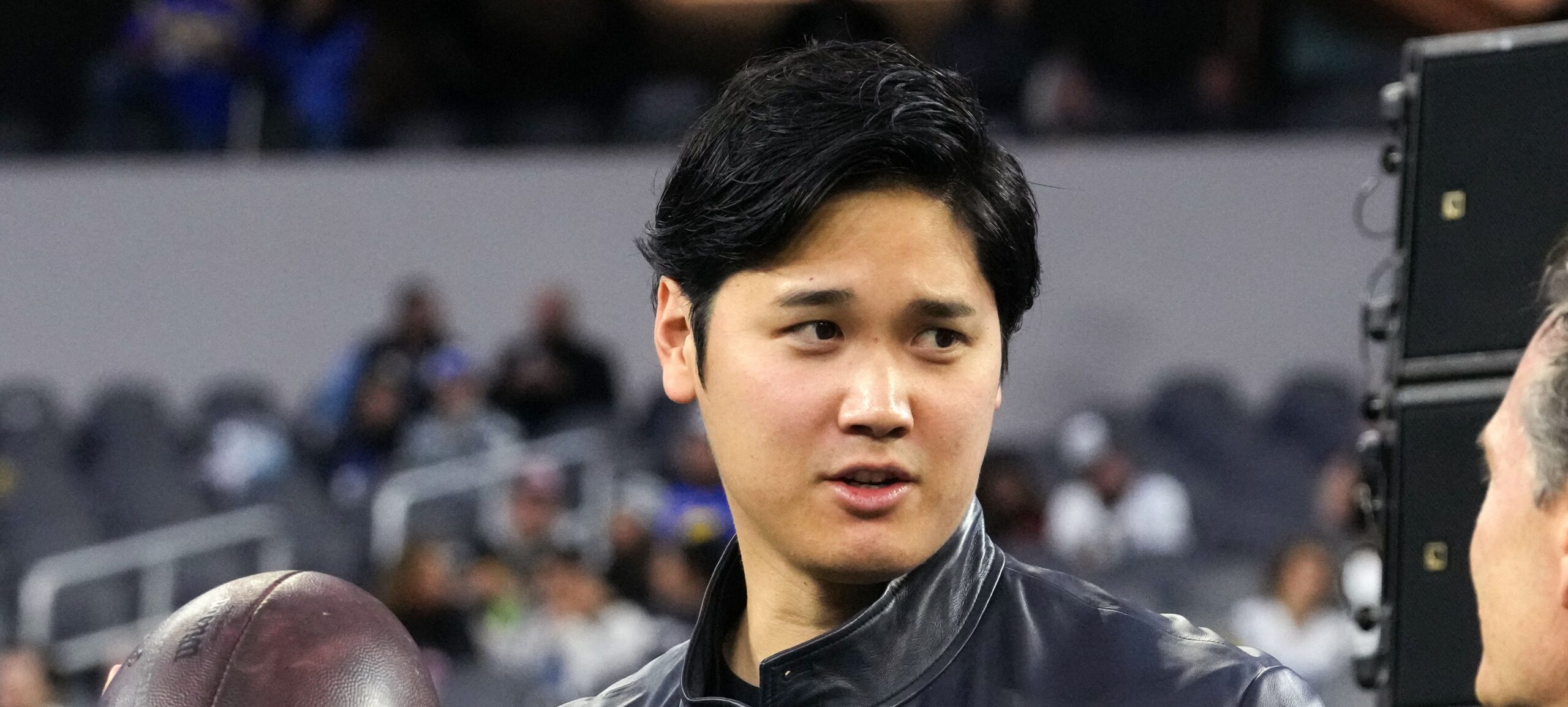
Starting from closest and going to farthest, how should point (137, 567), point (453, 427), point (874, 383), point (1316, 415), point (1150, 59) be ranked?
point (874, 383) < point (137, 567) < point (453, 427) < point (1316, 415) < point (1150, 59)

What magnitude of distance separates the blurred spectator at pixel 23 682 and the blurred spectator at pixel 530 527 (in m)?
1.70

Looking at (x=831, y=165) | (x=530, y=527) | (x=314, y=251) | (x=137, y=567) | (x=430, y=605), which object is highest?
(x=831, y=165)

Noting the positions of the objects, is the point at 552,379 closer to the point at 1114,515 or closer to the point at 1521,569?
the point at 1114,515

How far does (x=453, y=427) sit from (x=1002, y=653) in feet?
22.1

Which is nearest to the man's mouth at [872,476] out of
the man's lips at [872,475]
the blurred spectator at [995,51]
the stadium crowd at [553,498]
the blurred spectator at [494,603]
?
the man's lips at [872,475]

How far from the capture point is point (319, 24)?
9359 millimetres

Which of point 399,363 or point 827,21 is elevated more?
point 827,21

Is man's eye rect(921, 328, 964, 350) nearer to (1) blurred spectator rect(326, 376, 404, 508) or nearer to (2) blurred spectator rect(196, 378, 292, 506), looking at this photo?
(1) blurred spectator rect(326, 376, 404, 508)

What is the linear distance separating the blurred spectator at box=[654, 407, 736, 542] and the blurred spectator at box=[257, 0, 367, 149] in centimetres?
277

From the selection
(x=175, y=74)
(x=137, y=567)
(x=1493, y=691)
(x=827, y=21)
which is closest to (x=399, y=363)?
(x=137, y=567)

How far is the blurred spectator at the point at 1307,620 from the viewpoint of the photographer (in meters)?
6.59

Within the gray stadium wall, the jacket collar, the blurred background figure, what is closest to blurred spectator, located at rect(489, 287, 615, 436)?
the gray stadium wall

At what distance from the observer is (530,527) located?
25.5 ft

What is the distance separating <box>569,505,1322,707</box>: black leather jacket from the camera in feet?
5.35
